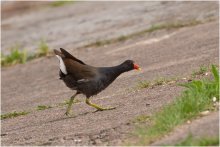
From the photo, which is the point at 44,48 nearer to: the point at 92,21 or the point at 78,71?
the point at 92,21

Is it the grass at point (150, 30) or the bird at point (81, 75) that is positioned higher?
the bird at point (81, 75)

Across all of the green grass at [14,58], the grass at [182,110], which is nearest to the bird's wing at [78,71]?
the grass at [182,110]

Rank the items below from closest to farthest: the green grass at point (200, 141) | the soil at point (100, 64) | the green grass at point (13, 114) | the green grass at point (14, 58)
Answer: the green grass at point (200, 141) < the soil at point (100, 64) < the green grass at point (13, 114) < the green grass at point (14, 58)

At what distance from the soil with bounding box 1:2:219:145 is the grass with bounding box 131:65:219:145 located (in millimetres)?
355

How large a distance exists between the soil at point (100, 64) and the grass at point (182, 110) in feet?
1.17

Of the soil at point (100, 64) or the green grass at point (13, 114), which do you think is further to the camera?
the green grass at point (13, 114)

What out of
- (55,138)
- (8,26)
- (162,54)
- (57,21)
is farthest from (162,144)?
(8,26)

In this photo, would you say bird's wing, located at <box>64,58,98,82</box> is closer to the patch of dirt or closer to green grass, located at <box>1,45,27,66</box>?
the patch of dirt

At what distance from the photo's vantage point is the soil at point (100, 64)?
29.7ft

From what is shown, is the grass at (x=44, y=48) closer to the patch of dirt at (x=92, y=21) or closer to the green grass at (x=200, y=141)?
the patch of dirt at (x=92, y=21)

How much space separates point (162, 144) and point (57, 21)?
15.3 m

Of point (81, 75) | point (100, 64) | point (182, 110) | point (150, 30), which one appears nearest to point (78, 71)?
point (81, 75)

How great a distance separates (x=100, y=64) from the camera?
1540 cm

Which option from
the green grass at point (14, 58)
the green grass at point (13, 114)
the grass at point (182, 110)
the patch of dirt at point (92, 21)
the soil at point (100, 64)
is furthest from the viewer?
the patch of dirt at point (92, 21)
